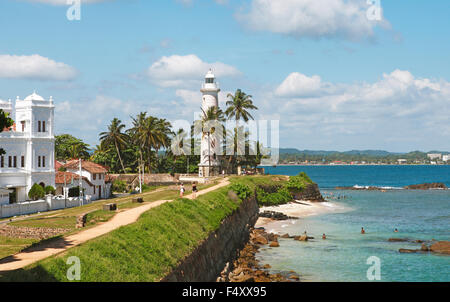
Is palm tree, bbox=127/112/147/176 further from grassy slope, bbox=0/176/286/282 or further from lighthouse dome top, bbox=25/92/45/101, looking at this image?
grassy slope, bbox=0/176/286/282

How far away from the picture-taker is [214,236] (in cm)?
3456

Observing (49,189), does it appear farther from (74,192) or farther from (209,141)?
(209,141)

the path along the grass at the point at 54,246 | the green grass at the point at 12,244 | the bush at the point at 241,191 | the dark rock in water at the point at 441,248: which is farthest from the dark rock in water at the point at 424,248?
the green grass at the point at 12,244

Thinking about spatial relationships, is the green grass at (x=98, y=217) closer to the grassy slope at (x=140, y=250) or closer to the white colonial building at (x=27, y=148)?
the grassy slope at (x=140, y=250)

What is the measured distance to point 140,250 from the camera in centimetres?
2353

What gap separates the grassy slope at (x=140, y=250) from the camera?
18203mm

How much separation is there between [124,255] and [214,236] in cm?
1322

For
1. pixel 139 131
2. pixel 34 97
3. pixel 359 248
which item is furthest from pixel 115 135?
pixel 359 248

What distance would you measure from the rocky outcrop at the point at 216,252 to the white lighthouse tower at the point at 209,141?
31472 mm

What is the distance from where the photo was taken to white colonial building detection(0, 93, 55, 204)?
56781 mm

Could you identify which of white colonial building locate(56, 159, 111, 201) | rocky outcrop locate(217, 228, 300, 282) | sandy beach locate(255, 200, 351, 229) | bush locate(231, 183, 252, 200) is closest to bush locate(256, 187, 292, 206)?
sandy beach locate(255, 200, 351, 229)

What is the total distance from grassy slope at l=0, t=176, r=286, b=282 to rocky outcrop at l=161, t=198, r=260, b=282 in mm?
476

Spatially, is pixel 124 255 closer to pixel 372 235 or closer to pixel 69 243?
pixel 69 243

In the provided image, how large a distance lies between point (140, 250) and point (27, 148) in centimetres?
4077
